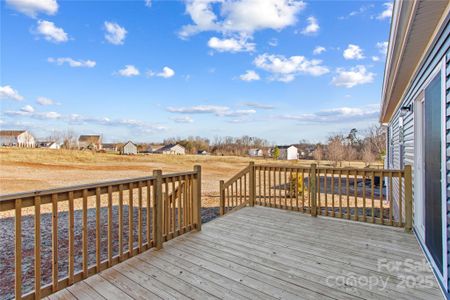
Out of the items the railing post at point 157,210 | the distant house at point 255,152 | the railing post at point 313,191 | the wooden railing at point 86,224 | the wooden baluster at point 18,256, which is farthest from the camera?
the distant house at point 255,152

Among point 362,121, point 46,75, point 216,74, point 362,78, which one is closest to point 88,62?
point 46,75

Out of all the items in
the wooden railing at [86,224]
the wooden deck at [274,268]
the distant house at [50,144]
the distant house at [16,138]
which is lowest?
the wooden deck at [274,268]

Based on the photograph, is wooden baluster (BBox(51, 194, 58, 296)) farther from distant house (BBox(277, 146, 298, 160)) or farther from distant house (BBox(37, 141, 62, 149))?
distant house (BBox(37, 141, 62, 149))

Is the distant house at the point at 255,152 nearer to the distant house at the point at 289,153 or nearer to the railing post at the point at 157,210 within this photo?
the distant house at the point at 289,153

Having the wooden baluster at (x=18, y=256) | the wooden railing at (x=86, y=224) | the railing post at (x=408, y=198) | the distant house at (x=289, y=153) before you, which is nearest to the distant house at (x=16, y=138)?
the distant house at (x=289, y=153)

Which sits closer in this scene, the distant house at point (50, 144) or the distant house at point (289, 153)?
the distant house at point (50, 144)

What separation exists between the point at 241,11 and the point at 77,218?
739 cm

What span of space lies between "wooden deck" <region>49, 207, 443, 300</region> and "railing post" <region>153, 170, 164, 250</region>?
14cm

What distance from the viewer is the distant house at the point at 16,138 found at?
44781 millimetres

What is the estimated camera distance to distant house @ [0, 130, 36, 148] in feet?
147

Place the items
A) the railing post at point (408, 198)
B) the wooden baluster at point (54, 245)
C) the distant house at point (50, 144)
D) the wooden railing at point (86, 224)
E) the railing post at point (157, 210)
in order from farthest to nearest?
1. the distant house at point (50, 144)
2. the railing post at point (408, 198)
3. the railing post at point (157, 210)
4. the wooden baluster at point (54, 245)
5. the wooden railing at point (86, 224)

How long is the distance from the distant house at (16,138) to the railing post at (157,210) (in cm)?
5244

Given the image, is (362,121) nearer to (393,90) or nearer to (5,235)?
(393,90)

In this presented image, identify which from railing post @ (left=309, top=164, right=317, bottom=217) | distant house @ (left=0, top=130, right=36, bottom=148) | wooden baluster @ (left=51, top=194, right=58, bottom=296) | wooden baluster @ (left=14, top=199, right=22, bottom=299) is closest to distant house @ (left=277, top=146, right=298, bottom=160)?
railing post @ (left=309, top=164, right=317, bottom=217)
